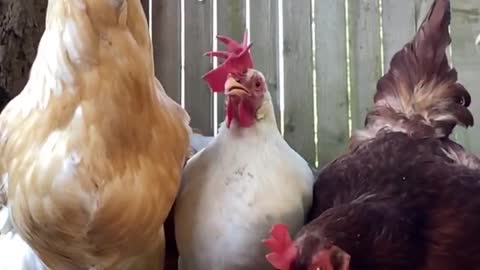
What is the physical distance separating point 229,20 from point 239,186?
36.5 inches

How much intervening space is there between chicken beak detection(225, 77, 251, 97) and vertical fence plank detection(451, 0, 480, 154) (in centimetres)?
88

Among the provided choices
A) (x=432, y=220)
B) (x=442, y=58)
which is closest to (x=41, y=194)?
(x=432, y=220)

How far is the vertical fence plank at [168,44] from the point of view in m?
2.03

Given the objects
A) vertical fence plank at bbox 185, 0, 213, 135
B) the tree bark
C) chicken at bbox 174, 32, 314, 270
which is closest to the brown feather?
chicken at bbox 174, 32, 314, 270

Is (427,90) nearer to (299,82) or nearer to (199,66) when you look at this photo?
(299,82)

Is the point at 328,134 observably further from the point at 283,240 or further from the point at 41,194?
the point at 41,194

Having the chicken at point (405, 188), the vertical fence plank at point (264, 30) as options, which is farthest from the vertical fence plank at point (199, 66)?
the chicken at point (405, 188)

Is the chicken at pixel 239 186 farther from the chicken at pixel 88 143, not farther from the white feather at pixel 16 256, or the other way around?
the white feather at pixel 16 256

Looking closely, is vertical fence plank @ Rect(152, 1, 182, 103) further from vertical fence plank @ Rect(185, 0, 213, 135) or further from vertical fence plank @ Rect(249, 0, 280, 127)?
vertical fence plank @ Rect(249, 0, 280, 127)

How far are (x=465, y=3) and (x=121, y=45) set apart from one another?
3.90 ft

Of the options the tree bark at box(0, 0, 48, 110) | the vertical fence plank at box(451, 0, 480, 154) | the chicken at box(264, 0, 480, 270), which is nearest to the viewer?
the chicken at box(264, 0, 480, 270)

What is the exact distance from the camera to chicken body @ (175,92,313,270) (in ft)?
3.69

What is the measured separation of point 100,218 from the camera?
951mm

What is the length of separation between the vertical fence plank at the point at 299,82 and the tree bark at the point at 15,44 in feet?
2.21
